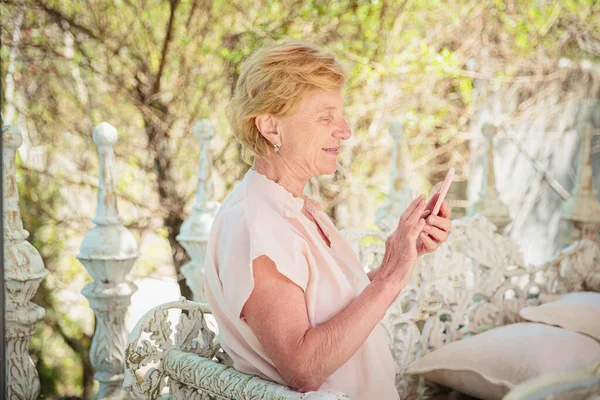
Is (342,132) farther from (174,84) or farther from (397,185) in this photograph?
(174,84)

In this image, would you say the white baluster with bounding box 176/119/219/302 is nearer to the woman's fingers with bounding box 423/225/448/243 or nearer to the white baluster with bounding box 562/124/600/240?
the woman's fingers with bounding box 423/225/448/243

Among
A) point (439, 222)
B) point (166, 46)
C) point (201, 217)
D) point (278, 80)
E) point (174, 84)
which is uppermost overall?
point (166, 46)

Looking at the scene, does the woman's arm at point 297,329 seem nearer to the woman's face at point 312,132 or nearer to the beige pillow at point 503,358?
→ the woman's face at point 312,132

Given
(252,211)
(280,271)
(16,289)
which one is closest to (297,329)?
(280,271)

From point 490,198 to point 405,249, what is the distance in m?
1.87

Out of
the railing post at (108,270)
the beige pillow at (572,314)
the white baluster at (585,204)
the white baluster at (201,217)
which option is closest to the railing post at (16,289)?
the railing post at (108,270)

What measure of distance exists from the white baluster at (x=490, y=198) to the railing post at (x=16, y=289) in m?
2.00

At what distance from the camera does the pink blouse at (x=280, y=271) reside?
1.57 meters

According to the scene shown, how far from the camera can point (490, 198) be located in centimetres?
339

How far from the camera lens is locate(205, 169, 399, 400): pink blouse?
1568mm

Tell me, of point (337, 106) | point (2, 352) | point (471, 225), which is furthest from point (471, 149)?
point (2, 352)

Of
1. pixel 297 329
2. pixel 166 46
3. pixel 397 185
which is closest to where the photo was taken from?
pixel 297 329

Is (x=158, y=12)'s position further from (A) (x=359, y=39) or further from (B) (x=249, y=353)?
(B) (x=249, y=353)

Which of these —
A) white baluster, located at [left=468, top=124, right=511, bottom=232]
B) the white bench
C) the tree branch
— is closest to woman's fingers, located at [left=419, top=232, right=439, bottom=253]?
the white bench
